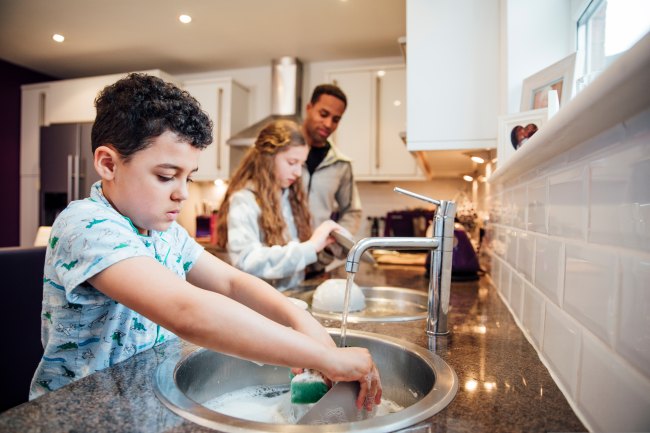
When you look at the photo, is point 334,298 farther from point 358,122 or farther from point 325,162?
point 358,122

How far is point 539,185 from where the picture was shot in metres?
0.80

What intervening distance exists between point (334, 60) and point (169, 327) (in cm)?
368

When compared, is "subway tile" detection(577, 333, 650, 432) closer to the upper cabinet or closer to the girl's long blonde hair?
the upper cabinet

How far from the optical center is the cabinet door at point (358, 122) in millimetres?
3539

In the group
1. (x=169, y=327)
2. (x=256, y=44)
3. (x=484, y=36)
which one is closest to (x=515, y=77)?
(x=484, y=36)

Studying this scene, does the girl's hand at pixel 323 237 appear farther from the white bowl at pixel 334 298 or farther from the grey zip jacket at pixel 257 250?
the white bowl at pixel 334 298

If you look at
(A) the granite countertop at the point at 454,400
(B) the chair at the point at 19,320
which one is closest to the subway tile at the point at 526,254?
(A) the granite countertop at the point at 454,400

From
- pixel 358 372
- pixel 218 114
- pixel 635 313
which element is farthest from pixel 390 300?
pixel 218 114

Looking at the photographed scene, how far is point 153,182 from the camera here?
26.6 inches

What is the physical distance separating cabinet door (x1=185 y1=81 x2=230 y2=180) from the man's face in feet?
5.30

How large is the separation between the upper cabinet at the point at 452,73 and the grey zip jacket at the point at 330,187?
2.87 feet

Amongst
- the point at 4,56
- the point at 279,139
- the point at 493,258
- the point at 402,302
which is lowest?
the point at 402,302

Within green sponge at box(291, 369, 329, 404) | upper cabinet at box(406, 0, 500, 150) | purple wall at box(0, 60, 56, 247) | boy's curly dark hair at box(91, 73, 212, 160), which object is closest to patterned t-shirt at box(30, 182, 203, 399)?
boy's curly dark hair at box(91, 73, 212, 160)

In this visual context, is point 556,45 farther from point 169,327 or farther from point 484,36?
point 169,327
